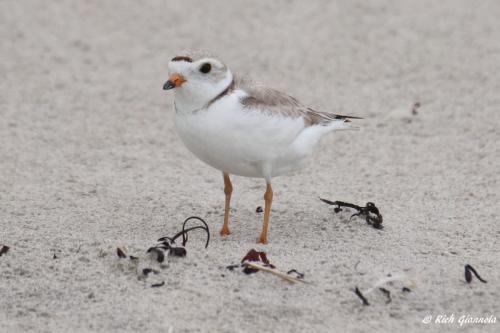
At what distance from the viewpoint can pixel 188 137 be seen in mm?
4496

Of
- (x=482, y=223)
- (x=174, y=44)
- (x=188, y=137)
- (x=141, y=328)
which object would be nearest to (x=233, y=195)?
(x=188, y=137)

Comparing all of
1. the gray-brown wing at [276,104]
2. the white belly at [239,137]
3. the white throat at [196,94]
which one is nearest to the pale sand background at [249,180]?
the white belly at [239,137]

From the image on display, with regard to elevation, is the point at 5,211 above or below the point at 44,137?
below

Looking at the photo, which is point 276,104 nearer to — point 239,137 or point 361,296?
point 239,137

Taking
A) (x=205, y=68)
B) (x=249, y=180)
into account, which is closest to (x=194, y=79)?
(x=205, y=68)

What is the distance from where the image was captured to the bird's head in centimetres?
441

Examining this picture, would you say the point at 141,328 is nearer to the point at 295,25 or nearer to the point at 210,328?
the point at 210,328

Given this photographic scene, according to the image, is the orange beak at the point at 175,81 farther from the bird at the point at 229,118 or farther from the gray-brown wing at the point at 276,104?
the gray-brown wing at the point at 276,104

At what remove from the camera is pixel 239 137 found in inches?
174

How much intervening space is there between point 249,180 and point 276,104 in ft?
5.03

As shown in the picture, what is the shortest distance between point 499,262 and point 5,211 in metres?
3.06

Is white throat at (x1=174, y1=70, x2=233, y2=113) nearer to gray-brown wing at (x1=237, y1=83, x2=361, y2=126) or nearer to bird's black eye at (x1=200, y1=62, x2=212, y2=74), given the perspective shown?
bird's black eye at (x1=200, y1=62, x2=212, y2=74)

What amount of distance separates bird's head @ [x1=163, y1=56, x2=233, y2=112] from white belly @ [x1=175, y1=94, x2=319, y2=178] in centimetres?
6

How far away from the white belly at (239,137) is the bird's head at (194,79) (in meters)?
0.06
